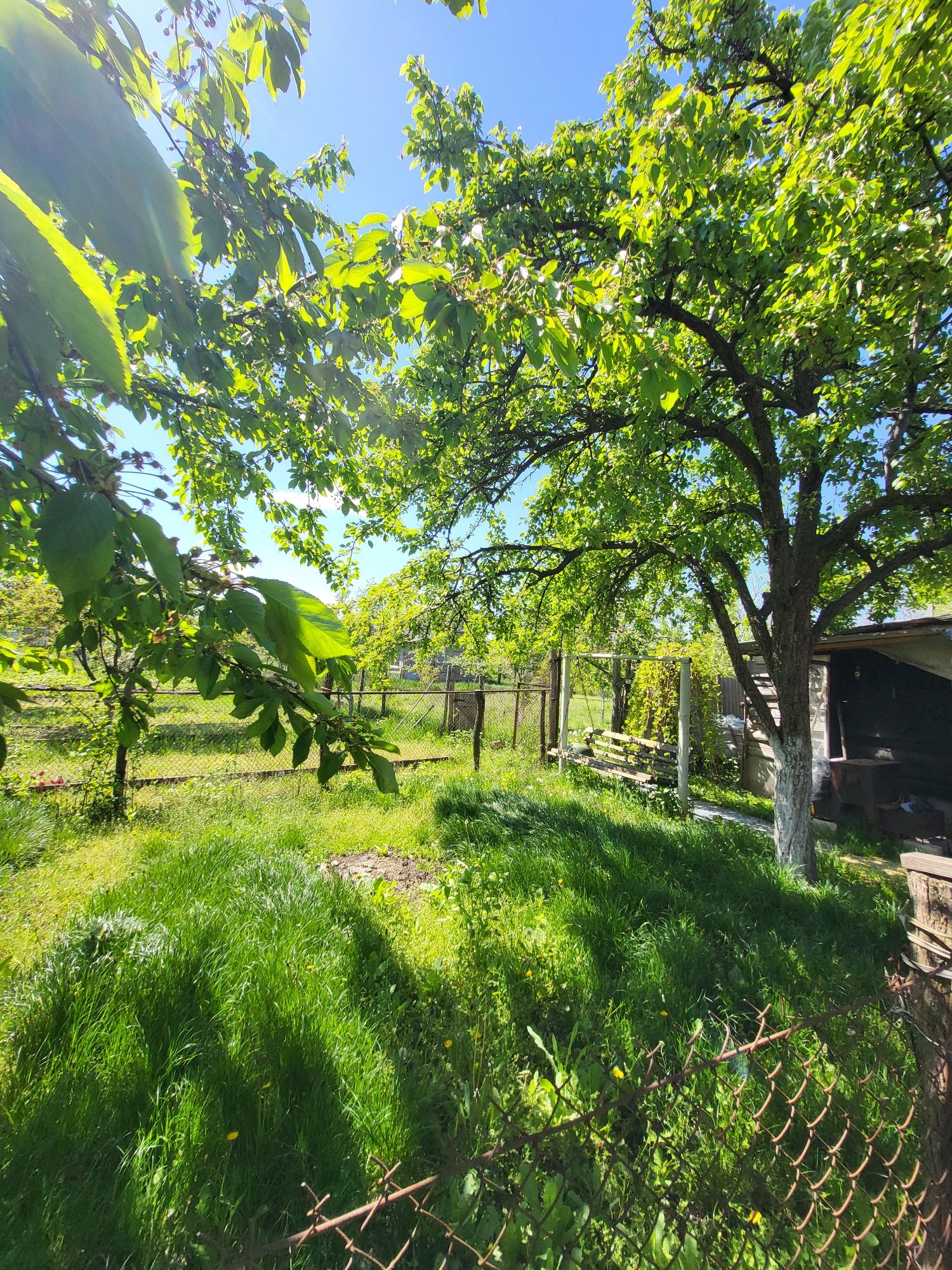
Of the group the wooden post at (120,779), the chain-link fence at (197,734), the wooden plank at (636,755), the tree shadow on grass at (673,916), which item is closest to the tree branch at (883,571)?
the tree shadow on grass at (673,916)

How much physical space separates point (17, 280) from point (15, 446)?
57 centimetres

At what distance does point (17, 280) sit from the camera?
482mm

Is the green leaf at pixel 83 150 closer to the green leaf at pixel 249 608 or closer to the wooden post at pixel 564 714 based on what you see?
the green leaf at pixel 249 608

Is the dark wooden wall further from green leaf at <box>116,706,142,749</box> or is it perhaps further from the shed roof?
green leaf at <box>116,706,142,749</box>

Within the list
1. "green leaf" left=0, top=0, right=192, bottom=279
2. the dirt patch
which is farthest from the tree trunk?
"green leaf" left=0, top=0, right=192, bottom=279

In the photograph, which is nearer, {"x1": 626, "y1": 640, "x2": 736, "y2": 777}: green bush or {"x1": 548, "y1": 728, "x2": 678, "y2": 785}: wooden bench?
{"x1": 548, "y1": 728, "x2": 678, "y2": 785}: wooden bench

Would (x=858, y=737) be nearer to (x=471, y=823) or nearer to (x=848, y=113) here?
(x=471, y=823)

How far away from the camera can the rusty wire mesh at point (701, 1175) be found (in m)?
1.16

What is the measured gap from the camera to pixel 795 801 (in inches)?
190

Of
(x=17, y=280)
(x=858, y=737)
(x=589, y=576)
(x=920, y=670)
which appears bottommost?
(x=858, y=737)

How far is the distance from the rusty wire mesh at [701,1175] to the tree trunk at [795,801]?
2645 millimetres

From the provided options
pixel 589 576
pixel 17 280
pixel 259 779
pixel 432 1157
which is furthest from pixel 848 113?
pixel 259 779

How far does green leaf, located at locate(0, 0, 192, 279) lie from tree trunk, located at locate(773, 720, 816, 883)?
18.9 ft

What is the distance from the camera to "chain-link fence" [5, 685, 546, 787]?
17.4ft
